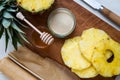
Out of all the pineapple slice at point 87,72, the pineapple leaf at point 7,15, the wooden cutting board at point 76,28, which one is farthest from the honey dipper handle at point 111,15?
the pineapple leaf at point 7,15

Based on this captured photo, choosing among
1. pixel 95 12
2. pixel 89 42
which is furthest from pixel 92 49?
pixel 95 12

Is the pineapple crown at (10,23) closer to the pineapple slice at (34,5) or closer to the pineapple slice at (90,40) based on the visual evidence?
the pineapple slice at (34,5)

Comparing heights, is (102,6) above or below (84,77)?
above

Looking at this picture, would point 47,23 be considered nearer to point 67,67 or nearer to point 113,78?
point 67,67

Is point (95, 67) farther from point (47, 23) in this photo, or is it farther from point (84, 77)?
point (47, 23)
